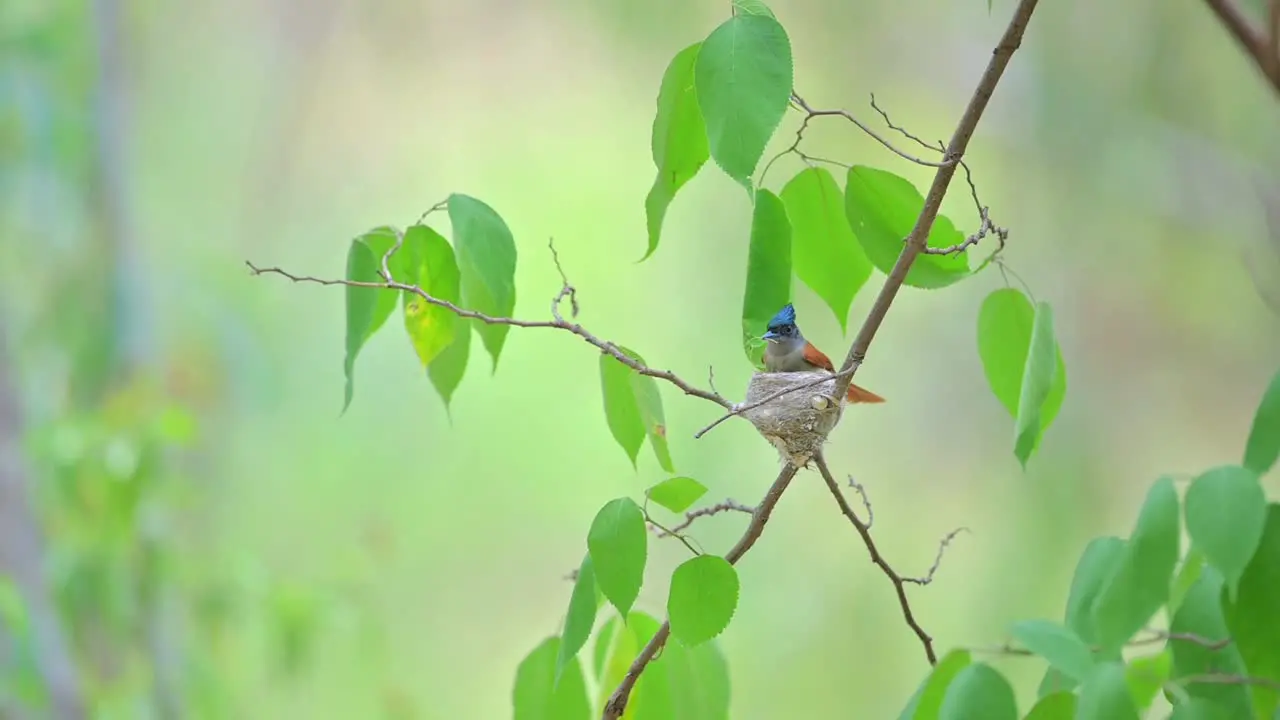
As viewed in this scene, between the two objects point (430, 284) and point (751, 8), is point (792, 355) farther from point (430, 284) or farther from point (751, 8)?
point (751, 8)

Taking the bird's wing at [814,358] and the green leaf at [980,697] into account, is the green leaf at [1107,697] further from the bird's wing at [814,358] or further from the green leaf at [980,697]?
the bird's wing at [814,358]

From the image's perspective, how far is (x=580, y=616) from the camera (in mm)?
620

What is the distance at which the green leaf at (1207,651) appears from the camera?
0.55 m

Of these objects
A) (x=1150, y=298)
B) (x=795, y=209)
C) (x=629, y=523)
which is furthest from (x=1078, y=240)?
(x=629, y=523)

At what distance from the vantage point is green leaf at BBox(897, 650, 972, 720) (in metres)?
0.68

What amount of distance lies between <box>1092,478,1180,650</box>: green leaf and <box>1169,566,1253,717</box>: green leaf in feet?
0.14

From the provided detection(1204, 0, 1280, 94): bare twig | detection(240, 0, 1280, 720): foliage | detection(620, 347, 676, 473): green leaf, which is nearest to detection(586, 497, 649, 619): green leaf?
detection(240, 0, 1280, 720): foliage

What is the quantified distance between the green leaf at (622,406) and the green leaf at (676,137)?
11 cm

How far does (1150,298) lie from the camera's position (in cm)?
226

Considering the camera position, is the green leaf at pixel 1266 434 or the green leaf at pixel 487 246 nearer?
the green leaf at pixel 1266 434

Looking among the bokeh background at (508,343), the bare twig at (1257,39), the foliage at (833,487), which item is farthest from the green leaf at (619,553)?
the bokeh background at (508,343)

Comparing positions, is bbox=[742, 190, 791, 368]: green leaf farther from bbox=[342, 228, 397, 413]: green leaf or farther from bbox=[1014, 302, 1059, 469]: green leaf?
bbox=[342, 228, 397, 413]: green leaf

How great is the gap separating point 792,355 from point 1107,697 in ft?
2.30

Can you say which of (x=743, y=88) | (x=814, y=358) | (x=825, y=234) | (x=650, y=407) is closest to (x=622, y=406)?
(x=650, y=407)
